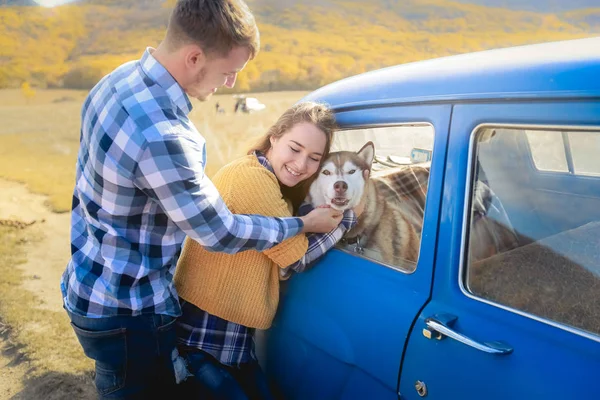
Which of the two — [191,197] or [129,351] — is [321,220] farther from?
[129,351]

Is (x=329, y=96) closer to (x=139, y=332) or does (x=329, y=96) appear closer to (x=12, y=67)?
(x=139, y=332)

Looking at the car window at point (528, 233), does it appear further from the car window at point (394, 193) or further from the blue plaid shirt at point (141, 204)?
the blue plaid shirt at point (141, 204)

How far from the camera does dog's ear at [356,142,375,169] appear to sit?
2008mm

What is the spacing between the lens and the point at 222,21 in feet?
4.98

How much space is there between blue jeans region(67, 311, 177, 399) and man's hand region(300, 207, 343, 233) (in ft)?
2.18

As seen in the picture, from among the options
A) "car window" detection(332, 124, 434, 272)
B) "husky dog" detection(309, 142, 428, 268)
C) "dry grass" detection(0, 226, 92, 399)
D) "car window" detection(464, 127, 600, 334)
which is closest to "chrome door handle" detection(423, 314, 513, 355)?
"car window" detection(464, 127, 600, 334)

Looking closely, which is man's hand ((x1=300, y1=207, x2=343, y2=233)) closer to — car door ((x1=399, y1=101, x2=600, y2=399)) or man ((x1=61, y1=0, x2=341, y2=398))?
man ((x1=61, y1=0, x2=341, y2=398))

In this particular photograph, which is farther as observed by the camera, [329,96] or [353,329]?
[329,96]

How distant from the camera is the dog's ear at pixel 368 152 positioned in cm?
201

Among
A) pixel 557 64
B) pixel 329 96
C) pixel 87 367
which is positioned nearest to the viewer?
pixel 557 64

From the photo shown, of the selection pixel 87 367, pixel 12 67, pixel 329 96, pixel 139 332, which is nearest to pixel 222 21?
pixel 329 96

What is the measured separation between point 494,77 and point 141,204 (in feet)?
4.04

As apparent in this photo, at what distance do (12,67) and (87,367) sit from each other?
79.1ft

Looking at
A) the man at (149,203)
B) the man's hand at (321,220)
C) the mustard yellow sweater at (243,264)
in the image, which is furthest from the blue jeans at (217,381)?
the man's hand at (321,220)
